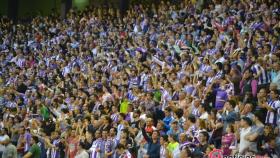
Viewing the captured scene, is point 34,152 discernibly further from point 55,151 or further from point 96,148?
point 96,148

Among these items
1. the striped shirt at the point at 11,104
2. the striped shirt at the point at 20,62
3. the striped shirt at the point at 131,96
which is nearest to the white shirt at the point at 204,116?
the striped shirt at the point at 131,96

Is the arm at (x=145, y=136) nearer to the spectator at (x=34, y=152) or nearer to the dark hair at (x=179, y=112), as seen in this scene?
the dark hair at (x=179, y=112)

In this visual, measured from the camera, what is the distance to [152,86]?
14.2 metres

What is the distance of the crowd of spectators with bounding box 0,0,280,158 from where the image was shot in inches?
400

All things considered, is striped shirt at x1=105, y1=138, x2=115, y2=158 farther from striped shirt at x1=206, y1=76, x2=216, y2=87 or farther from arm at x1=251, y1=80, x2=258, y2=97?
arm at x1=251, y1=80, x2=258, y2=97

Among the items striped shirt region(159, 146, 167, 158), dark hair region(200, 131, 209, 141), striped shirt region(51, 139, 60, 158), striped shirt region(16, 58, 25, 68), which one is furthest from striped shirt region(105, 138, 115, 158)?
striped shirt region(16, 58, 25, 68)

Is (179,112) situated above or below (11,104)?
below

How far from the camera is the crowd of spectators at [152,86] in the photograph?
10148 mm

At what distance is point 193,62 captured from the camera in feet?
46.7

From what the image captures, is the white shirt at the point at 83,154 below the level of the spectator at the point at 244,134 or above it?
below

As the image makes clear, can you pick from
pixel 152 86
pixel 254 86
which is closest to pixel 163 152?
pixel 254 86

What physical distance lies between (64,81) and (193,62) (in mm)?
4574

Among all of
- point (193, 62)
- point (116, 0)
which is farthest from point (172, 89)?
point (116, 0)

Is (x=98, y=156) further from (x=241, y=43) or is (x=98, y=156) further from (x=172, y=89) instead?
(x=241, y=43)
